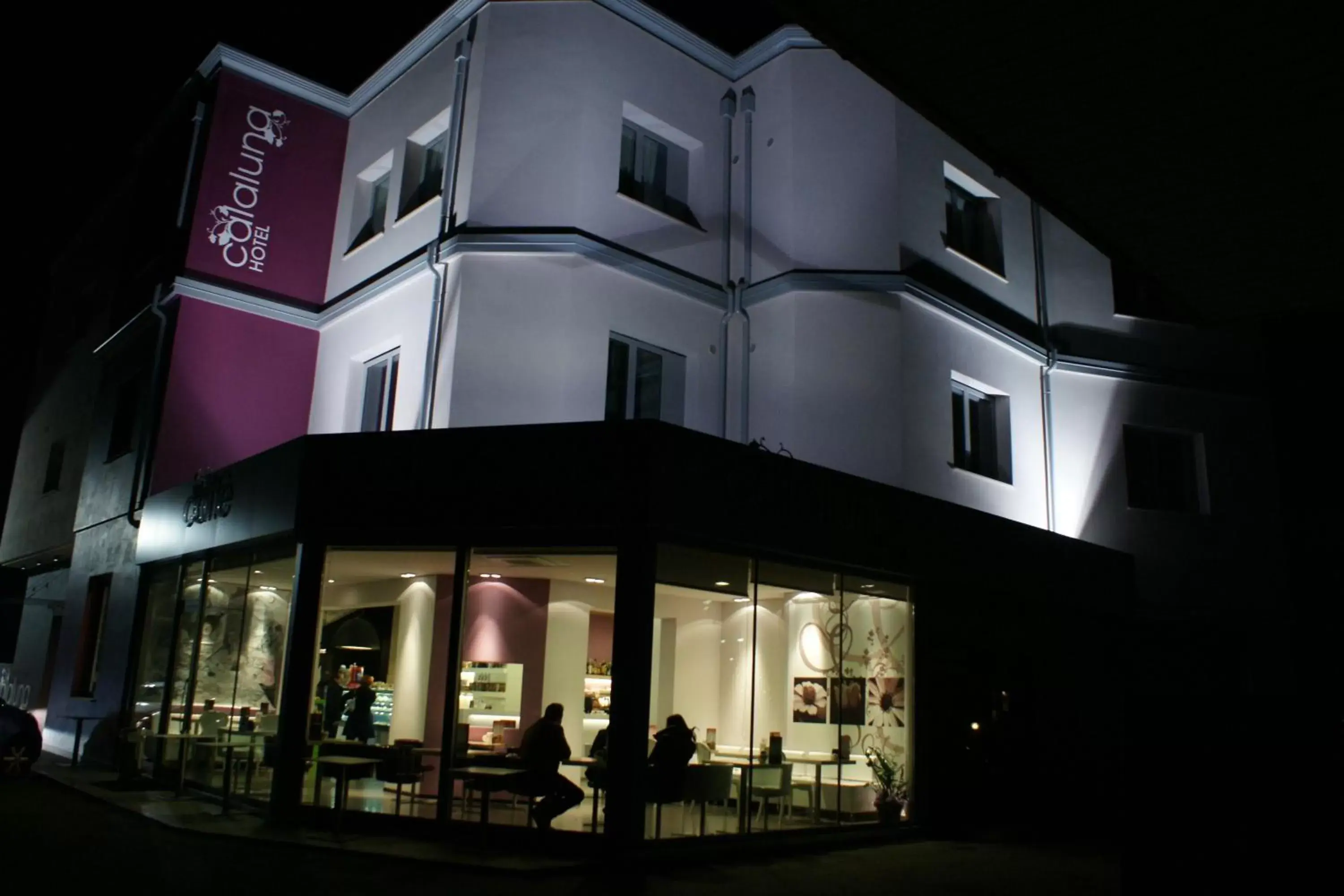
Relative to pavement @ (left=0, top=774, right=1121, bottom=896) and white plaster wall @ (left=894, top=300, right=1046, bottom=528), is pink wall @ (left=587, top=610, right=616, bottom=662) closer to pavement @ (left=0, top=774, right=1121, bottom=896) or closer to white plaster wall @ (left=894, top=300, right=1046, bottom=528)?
pavement @ (left=0, top=774, right=1121, bottom=896)

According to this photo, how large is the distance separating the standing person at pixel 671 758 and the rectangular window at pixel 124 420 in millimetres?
11888

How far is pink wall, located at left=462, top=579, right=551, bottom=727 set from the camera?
1180 cm

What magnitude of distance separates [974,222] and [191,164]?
1257 cm

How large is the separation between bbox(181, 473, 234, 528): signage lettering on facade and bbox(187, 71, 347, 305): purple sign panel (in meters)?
3.44

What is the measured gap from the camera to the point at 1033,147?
6.36 m

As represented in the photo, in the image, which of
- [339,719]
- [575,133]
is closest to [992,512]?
[575,133]

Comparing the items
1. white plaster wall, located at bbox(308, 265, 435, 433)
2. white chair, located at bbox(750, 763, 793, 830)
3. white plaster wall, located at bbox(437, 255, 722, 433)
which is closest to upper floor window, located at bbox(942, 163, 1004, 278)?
white plaster wall, located at bbox(437, 255, 722, 433)

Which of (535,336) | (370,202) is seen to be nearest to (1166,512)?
(535,336)

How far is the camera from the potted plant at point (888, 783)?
1312 cm

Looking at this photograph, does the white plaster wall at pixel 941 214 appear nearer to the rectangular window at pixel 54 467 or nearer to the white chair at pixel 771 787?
the white chair at pixel 771 787

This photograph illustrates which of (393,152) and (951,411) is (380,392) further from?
(951,411)

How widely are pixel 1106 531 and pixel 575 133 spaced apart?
34.8 ft

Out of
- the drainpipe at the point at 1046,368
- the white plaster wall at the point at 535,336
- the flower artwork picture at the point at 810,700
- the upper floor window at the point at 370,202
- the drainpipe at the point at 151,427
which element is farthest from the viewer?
the drainpipe at the point at 1046,368

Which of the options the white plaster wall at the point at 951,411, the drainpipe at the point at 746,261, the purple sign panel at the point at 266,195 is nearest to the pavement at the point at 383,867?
the white plaster wall at the point at 951,411
